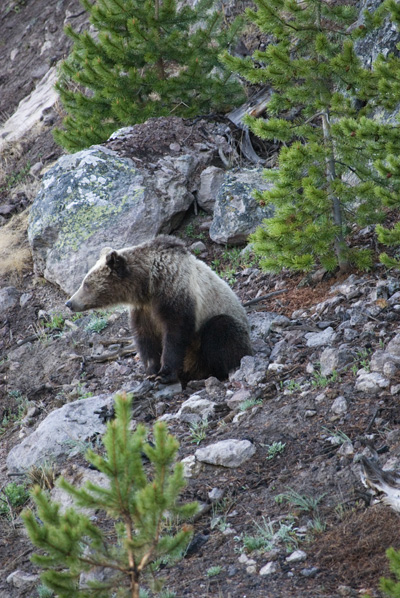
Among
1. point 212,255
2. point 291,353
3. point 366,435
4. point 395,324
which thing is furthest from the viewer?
point 212,255

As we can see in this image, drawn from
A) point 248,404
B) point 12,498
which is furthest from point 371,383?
point 12,498

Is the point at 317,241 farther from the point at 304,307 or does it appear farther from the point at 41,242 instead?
the point at 41,242

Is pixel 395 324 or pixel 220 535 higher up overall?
pixel 220 535

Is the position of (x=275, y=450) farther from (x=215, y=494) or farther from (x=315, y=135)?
(x=315, y=135)

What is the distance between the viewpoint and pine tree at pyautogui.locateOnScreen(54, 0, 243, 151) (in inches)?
438

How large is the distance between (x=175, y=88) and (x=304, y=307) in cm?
562

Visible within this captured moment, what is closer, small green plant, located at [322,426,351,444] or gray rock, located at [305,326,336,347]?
small green plant, located at [322,426,351,444]

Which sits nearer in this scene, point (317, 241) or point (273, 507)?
point (273, 507)

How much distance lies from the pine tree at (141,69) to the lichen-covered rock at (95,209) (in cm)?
118

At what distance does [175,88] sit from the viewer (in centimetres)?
1160

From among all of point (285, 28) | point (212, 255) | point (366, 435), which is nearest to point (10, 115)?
point (212, 255)

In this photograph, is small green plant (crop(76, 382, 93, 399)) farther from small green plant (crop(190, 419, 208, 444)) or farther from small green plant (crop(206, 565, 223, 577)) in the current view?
small green plant (crop(206, 565, 223, 577))

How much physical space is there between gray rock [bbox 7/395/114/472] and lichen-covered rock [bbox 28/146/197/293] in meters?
3.96

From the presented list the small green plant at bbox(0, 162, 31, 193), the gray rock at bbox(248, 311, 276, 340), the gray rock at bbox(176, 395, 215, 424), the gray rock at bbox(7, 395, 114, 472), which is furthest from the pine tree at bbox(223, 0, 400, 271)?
the small green plant at bbox(0, 162, 31, 193)
